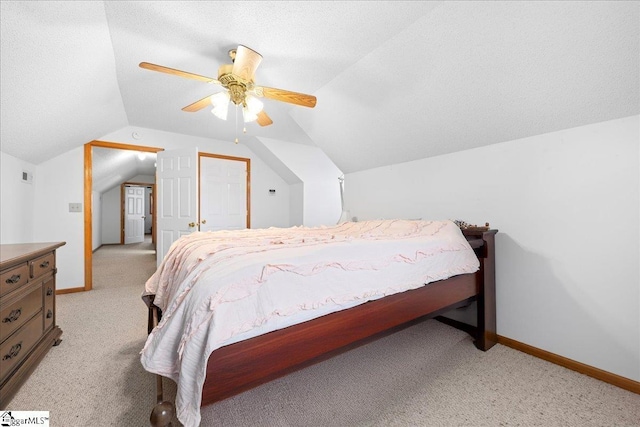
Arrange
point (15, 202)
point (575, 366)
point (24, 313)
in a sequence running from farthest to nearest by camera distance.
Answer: point (15, 202), point (575, 366), point (24, 313)

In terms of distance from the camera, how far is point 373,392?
1.53m

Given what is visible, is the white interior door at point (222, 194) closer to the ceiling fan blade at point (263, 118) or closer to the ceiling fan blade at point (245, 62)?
the ceiling fan blade at point (263, 118)

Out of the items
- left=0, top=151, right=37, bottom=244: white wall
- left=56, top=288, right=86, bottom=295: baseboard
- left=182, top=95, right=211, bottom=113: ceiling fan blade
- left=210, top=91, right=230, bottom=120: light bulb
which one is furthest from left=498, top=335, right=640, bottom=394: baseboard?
left=56, top=288, right=86, bottom=295: baseboard

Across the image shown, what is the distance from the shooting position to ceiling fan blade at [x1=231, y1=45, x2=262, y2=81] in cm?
172

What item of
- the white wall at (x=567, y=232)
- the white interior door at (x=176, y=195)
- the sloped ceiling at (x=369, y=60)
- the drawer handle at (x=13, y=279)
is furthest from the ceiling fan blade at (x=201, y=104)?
the white wall at (x=567, y=232)

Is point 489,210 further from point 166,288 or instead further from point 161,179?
point 161,179

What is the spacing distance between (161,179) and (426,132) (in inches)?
139

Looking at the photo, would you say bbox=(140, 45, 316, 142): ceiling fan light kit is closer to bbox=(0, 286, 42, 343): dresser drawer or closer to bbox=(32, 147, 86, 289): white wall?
bbox=(0, 286, 42, 343): dresser drawer

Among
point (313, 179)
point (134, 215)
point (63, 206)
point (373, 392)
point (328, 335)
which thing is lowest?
point (373, 392)

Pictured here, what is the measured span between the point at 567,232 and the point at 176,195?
415 cm

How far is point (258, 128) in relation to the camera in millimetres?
3891

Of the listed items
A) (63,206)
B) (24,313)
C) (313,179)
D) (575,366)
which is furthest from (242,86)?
(63,206)

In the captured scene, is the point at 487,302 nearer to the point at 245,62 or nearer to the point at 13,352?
→ the point at 245,62

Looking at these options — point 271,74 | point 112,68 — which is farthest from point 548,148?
point 112,68
